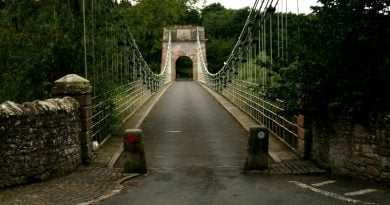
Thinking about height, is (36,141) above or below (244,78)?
below

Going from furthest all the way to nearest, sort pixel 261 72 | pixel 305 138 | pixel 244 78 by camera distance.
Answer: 1. pixel 244 78
2. pixel 261 72
3. pixel 305 138

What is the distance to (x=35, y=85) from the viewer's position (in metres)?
10.6

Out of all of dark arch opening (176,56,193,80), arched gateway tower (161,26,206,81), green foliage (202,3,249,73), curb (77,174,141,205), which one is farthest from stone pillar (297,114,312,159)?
dark arch opening (176,56,193,80)

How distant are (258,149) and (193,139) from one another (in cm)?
392

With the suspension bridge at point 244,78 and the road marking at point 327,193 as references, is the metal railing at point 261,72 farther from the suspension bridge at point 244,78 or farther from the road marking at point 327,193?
the road marking at point 327,193

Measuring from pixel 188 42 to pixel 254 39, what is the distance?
172 feet

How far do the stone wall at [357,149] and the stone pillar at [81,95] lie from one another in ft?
12.9

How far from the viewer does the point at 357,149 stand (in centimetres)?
775

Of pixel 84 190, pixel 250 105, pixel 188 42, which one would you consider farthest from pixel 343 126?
A: pixel 188 42

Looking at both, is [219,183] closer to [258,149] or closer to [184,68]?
[258,149]

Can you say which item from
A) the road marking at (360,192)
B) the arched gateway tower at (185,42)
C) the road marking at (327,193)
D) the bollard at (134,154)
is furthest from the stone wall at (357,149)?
the arched gateway tower at (185,42)

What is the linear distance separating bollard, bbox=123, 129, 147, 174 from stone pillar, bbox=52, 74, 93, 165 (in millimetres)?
1073

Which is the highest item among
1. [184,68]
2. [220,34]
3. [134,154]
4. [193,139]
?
[220,34]

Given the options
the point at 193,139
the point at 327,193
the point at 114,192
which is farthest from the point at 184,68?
the point at 327,193
